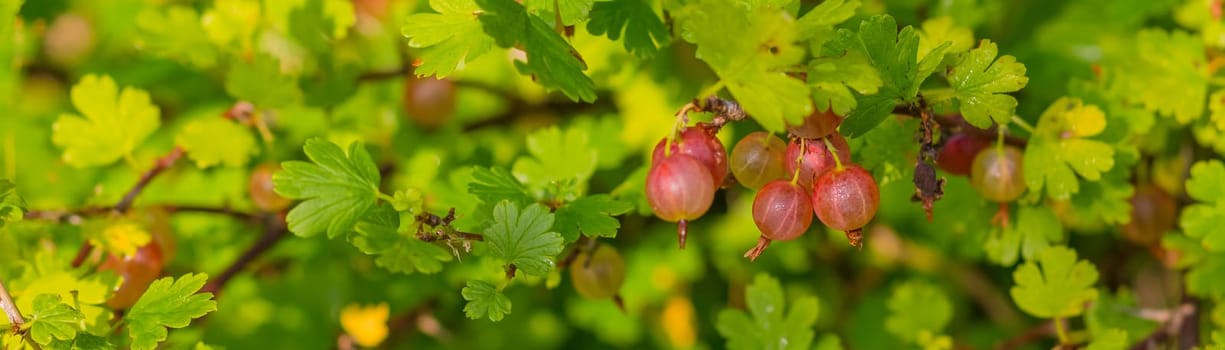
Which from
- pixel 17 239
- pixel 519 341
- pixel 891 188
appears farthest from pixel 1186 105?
pixel 17 239

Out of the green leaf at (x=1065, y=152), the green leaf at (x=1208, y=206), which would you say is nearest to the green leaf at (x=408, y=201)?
the green leaf at (x=1065, y=152)

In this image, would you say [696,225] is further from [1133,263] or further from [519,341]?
[1133,263]

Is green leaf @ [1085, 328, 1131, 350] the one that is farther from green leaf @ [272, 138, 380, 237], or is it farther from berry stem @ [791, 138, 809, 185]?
green leaf @ [272, 138, 380, 237]

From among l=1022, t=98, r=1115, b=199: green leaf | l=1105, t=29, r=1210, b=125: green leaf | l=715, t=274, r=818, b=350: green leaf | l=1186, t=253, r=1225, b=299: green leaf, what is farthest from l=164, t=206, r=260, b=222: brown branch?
l=1186, t=253, r=1225, b=299: green leaf

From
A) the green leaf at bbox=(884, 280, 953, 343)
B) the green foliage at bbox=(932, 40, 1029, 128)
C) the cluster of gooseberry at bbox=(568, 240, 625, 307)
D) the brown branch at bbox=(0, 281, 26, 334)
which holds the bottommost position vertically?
the green leaf at bbox=(884, 280, 953, 343)

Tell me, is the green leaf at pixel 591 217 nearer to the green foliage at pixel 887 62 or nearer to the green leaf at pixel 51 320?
the green foliage at pixel 887 62
